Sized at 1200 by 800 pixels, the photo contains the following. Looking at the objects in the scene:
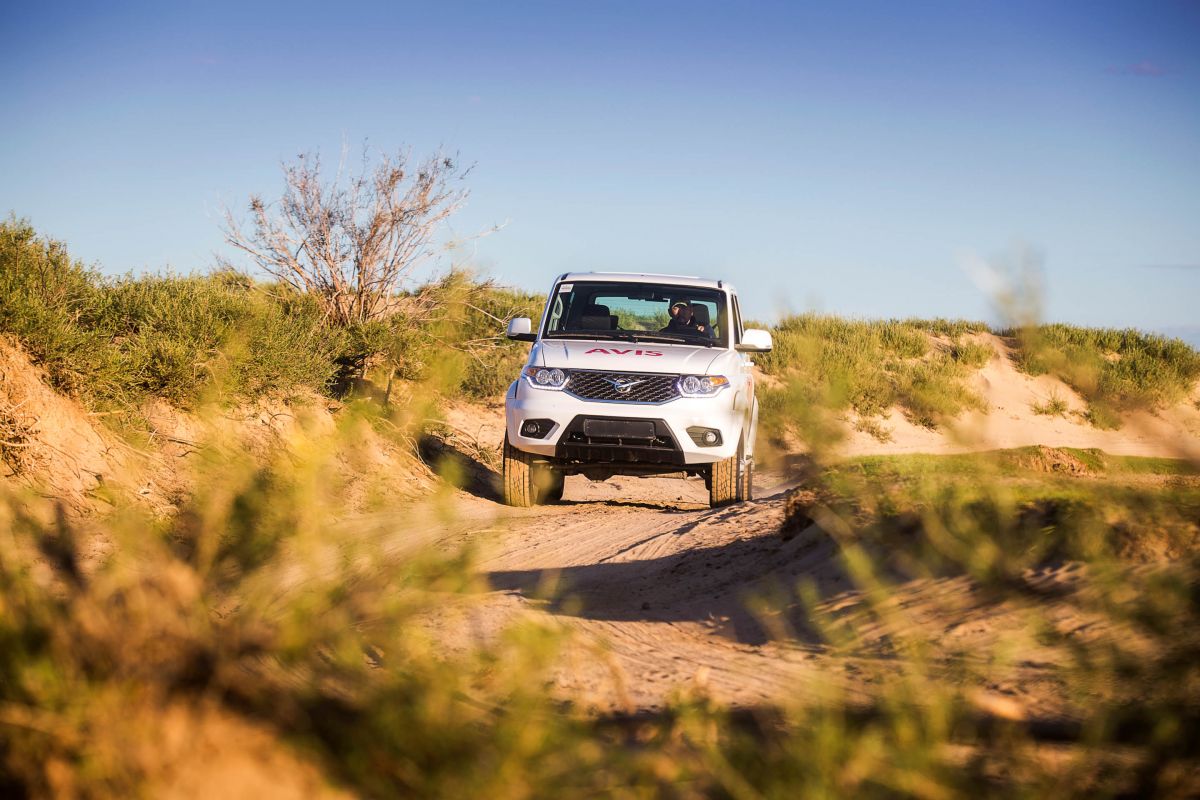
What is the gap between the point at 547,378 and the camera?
909 cm

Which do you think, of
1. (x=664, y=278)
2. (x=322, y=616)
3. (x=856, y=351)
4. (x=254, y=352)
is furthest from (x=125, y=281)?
(x=856, y=351)

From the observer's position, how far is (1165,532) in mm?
3717

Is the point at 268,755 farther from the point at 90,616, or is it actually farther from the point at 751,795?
the point at 751,795

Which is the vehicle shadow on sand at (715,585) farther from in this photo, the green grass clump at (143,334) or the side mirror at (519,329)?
the green grass clump at (143,334)

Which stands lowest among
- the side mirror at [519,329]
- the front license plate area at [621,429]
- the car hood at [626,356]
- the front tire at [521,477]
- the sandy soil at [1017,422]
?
the sandy soil at [1017,422]

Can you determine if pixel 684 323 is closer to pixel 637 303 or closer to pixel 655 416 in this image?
pixel 637 303

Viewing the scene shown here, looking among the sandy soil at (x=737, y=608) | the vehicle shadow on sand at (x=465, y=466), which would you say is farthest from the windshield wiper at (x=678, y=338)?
the vehicle shadow on sand at (x=465, y=466)

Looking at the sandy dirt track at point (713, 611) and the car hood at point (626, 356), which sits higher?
the car hood at point (626, 356)

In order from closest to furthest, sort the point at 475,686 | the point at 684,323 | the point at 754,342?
the point at 475,686
the point at 754,342
the point at 684,323

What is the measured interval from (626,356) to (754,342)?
4.72 feet

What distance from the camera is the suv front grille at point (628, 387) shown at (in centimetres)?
894

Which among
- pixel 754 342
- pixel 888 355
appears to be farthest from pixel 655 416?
pixel 888 355

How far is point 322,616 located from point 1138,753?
2.36 m

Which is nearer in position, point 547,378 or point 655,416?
point 655,416
